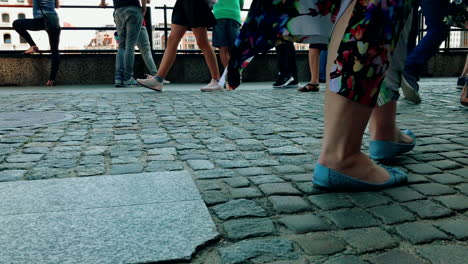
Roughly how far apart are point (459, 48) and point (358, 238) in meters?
11.6

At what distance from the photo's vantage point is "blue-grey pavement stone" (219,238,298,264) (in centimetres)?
141

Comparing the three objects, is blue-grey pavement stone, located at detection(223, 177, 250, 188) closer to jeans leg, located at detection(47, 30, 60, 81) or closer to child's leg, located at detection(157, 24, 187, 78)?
child's leg, located at detection(157, 24, 187, 78)

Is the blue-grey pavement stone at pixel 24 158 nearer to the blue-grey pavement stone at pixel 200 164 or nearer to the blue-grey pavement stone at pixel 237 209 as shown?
the blue-grey pavement stone at pixel 200 164

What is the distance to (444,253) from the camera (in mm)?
1440

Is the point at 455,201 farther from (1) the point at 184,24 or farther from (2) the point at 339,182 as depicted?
(1) the point at 184,24

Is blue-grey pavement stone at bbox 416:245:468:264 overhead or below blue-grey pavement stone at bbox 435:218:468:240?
below

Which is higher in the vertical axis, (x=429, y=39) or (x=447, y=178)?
(x=429, y=39)

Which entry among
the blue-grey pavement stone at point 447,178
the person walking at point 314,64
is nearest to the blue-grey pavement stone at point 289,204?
the blue-grey pavement stone at point 447,178

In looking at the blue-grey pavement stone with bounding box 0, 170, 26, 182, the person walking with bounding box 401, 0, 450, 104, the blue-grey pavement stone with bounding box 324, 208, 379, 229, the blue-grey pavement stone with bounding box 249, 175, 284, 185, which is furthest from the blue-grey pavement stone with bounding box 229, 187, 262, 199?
the person walking with bounding box 401, 0, 450, 104

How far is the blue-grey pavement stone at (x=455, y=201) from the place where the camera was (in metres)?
1.85

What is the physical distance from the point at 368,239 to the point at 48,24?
862 centimetres

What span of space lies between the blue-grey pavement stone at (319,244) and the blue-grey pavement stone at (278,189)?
0.47m

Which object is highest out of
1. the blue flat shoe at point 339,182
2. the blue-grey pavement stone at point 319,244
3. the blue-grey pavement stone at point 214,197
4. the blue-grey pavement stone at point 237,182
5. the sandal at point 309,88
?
the sandal at point 309,88

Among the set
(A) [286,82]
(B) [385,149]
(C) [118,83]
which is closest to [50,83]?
(C) [118,83]
